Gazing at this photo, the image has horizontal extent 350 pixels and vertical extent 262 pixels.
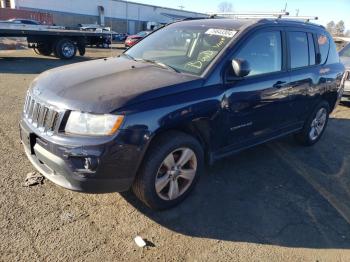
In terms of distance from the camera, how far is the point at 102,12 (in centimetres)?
4872

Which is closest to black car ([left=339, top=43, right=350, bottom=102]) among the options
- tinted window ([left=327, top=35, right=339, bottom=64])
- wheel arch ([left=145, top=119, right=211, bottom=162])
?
tinted window ([left=327, top=35, right=339, bottom=64])

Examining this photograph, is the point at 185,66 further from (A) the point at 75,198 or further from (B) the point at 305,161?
(B) the point at 305,161

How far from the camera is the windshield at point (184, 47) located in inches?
142

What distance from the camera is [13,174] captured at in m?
3.80

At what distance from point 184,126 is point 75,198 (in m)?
1.37

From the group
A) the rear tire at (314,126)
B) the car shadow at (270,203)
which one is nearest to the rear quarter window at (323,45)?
the rear tire at (314,126)

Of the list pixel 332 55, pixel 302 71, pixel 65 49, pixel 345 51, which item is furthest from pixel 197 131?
pixel 65 49

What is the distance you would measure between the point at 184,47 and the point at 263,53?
3.17 feet

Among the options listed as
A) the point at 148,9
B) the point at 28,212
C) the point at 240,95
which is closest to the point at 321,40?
the point at 240,95

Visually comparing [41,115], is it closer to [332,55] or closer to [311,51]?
[311,51]

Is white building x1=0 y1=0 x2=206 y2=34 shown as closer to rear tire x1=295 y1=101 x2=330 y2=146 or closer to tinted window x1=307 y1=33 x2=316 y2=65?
rear tire x1=295 y1=101 x2=330 y2=146

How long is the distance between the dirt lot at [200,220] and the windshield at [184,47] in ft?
4.69

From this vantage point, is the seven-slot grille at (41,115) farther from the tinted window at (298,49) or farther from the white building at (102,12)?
the white building at (102,12)

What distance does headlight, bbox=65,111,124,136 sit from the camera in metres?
2.73
